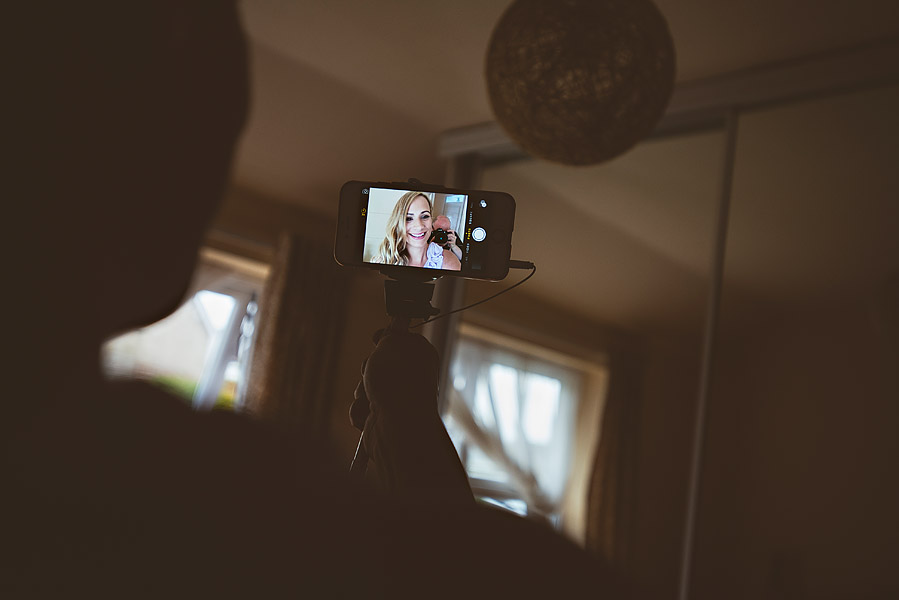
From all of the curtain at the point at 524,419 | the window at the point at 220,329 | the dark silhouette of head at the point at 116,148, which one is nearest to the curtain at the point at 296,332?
the window at the point at 220,329

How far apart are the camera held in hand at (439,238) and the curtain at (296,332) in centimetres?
276

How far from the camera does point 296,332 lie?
3410 mm

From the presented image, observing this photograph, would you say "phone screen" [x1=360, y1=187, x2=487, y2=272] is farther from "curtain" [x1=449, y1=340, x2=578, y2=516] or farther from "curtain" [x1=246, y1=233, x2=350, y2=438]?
"curtain" [x1=246, y1=233, x2=350, y2=438]

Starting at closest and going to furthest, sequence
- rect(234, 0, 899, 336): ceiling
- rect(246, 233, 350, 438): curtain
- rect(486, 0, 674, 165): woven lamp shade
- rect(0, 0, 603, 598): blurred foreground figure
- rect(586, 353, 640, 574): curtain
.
A: rect(0, 0, 603, 598): blurred foreground figure
rect(486, 0, 674, 165): woven lamp shade
rect(234, 0, 899, 336): ceiling
rect(586, 353, 640, 574): curtain
rect(246, 233, 350, 438): curtain

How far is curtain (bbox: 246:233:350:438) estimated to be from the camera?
3.34 m

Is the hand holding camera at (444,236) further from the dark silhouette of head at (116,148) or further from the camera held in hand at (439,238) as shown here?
the dark silhouette of head at (116,148)

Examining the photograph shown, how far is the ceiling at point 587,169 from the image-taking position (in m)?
2.12

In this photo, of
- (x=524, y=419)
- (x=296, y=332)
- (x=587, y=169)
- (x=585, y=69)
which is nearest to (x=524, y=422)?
(x=524, y=419)

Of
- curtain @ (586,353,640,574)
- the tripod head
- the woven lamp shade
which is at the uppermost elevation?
the woven lamp shade

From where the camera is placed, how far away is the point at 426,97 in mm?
2727

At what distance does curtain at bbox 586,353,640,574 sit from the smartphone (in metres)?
1.90

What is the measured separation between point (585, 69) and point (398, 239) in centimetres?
109

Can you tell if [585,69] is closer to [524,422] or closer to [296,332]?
[524,422]

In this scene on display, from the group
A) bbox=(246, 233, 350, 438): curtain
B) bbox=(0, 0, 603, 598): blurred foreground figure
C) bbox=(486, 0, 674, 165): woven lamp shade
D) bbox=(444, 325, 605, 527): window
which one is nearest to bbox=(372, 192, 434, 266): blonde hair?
bbox=(0, 0, 603, 598): blurred foreground figure
